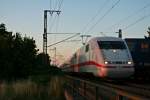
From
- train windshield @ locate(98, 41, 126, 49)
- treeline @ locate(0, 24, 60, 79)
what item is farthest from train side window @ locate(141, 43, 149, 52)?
treeline @ locate(0, 24, 60, 79)

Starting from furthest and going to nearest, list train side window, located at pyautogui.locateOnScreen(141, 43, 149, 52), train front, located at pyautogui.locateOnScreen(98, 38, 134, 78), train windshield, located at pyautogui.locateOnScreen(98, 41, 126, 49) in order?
train side window, located at pyautogui.locateOnScreen(141, 43, 149, 52), train windshield, located at pyautogui.locateOnScreen(98, 41, 126, 49), train front, located at pyautogui.locateOnScreen(98, 38, 134, 78)

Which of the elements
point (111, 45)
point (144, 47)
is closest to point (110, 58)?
point (111, 45)

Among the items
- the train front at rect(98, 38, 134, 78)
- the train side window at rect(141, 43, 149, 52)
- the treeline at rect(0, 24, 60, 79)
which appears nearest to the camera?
the train front at rect(98, 38, 134, 78)

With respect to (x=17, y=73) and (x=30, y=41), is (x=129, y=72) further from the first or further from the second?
(x=30, y=41)

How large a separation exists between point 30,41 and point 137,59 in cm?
2607

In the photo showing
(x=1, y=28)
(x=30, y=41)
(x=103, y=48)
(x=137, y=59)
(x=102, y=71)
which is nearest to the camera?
(x=102, y=71)

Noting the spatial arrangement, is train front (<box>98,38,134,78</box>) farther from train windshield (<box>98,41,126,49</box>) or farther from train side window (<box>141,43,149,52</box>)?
train side window (<box>141,43,149,52</box>)

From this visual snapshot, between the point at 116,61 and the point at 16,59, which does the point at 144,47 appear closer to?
the point at 116,61

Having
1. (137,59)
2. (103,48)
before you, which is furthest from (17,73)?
(103,48)

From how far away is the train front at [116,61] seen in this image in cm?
2472

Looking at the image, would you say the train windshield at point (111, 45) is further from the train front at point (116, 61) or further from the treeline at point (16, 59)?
the treeline at point (16, 59)

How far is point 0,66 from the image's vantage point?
48.3 m

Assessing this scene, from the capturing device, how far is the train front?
24.7 meters

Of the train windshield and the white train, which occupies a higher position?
the train windshield
